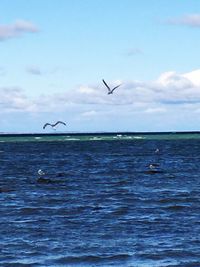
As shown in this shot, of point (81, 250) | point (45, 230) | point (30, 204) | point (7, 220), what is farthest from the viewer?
point (30, 204)

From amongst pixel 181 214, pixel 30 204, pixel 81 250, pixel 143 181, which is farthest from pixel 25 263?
pixel 143 181

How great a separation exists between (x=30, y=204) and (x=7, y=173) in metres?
33.5

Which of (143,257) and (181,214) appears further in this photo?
(181,214)

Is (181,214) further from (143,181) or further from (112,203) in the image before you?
(143,181)

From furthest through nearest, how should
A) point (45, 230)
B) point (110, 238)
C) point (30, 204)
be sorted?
1. point (30, 204)
2. point (45, 230)
3. point (110, 238)

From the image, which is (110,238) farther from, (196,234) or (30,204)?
(30,204)

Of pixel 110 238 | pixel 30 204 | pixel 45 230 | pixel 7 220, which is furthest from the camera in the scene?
pixel 30 204

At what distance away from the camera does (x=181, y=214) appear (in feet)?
131

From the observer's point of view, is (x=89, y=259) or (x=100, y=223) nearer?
(x=89, y=259)

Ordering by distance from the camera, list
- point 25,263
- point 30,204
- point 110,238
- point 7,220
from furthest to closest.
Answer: point 30,204 → point 7,220 → point 110,238 → point 25,263

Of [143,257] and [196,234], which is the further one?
[196,234]

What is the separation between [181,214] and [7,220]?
941 cm

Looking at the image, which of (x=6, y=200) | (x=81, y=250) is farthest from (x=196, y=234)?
(x=6, y=200)

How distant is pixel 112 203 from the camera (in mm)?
45531
